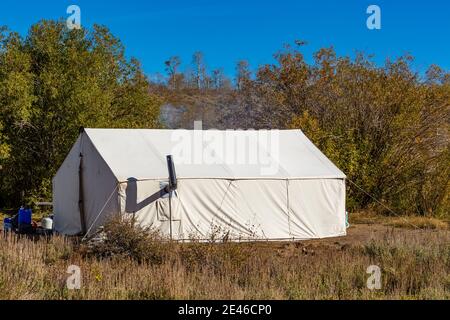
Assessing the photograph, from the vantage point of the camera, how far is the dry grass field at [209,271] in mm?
7340

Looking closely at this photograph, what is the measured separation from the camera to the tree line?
2102 centimetres

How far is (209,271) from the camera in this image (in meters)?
9.02

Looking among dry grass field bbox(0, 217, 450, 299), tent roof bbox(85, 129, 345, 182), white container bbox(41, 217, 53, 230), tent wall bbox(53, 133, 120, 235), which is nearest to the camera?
dry grass field bbox(0, 217, 450, 299)

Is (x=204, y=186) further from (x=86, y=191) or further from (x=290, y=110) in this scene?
(x=290, y=110)

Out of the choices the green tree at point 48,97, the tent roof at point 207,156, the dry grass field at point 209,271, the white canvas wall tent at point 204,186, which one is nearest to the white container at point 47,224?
the white canvas wall tent at point 204,186

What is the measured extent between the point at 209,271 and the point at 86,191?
700cm

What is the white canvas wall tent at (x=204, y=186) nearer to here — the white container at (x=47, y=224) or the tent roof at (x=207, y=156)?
the tent roof at (x=207, y=156)

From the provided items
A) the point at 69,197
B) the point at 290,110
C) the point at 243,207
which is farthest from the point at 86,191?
the point at 290,110

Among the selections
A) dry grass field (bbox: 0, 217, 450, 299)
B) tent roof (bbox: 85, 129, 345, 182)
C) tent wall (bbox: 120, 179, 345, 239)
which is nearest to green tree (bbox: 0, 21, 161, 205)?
tent roof (bbox: 85, 129, 345, 182)

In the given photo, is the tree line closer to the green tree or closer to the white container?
the green tree

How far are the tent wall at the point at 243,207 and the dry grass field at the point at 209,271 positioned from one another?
220 centimetres

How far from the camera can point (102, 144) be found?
15008 mm

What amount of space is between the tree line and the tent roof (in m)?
4.77

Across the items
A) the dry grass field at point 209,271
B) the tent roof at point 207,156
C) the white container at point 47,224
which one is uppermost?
the tent roof at point 207,156
